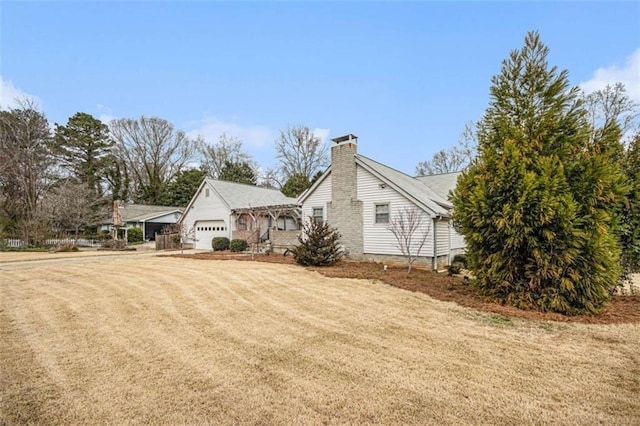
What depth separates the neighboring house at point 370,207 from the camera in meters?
13.2

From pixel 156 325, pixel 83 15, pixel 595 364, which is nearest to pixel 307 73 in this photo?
pixel 83 15

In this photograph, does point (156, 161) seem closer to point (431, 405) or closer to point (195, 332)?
point (195, 332)

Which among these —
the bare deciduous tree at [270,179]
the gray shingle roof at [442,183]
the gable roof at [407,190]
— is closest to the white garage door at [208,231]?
the gable roof at [407,190]

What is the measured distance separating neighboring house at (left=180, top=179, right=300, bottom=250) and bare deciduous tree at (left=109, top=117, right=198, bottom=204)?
1854 centimetres

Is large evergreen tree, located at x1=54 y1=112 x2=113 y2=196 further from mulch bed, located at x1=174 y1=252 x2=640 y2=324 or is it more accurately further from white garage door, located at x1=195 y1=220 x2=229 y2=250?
mulch bed, located at x1=174 y1=252 x2=640 y2=324

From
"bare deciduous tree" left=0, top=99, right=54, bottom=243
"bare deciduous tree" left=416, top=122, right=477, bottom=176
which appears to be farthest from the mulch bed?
"bare deciduous tree" left=0, top=99, right=54, bottom=243

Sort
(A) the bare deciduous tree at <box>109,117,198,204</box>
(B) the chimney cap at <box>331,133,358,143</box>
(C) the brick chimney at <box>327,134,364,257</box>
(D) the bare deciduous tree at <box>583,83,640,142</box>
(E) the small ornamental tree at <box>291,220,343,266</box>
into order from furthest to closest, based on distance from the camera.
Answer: (A) the bare deciduous tree at <box>109,117,198,204</box> < (D) the bare deciduous tree at <box>583,83,640,142</box> < (B) the chimney cap at <box>331,133,358,143</box> < (C) the brick chimney at <box>327,134,364,257</box> < (E) the small ornamental tree at <box>291,220,343,266</box>

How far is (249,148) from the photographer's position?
4412 cm

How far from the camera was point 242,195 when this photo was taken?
25.6 meters

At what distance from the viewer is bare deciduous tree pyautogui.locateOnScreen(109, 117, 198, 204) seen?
131 ft

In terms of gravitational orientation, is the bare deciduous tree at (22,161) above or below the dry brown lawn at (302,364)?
above

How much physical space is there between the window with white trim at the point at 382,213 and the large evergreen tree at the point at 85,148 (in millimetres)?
34602

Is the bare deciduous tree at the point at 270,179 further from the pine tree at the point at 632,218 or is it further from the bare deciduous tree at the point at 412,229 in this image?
the pine tree at the point at 632,218

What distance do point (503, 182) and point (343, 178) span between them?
9.03 m
